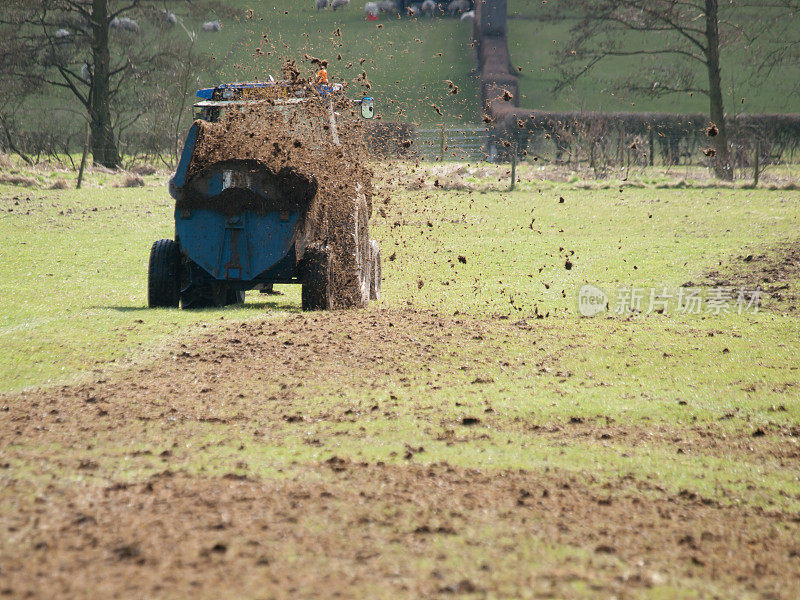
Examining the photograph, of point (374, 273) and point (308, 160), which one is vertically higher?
point (308, 160)

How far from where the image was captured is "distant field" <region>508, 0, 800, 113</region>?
5258 centimetres

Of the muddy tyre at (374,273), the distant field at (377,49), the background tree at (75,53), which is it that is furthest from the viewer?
the distant field at (377,49)

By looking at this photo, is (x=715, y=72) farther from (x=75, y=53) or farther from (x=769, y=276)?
(x=75, y=53)

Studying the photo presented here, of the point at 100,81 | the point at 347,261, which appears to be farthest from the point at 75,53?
the point at 347,261

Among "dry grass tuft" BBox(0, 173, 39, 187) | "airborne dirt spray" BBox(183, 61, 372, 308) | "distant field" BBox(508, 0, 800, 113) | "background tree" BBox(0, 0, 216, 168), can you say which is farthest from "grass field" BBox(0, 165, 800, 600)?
"distant field" BBox(508, 0, 800, 113)

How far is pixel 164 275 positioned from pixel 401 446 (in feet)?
18.2

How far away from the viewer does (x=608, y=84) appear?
2173 inches

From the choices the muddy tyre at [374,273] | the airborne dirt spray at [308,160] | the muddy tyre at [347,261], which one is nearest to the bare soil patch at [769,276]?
the muddy tyre at [374,273]

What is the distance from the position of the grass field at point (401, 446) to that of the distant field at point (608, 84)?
133 ft

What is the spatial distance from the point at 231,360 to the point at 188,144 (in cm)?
341

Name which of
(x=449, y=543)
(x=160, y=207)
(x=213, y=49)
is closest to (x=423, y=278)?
(x=449, y=543)

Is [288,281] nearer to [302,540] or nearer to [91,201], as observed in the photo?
[302,540]

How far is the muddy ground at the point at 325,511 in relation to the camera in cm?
379

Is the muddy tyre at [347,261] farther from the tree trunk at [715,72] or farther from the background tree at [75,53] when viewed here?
the tree trunk at [715,72]
